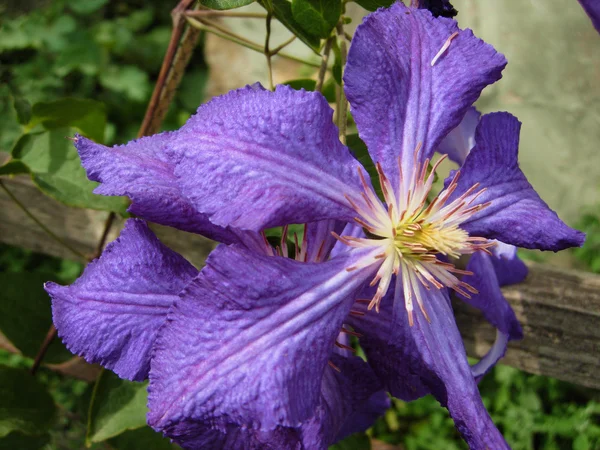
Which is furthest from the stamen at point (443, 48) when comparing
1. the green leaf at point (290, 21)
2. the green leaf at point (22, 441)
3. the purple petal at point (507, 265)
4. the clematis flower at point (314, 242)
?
the green leaf at point (22, 441)

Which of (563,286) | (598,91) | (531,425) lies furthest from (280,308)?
(598,91)

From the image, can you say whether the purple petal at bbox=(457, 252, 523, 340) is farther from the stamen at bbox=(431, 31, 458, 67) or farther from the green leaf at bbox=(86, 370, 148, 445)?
the green leaf at bbox=(86, 370, 148, 445)

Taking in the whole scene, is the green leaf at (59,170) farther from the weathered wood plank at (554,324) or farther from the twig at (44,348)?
the weathered wood plank at (554,324)

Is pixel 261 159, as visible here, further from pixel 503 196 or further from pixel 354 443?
pixel 354 443

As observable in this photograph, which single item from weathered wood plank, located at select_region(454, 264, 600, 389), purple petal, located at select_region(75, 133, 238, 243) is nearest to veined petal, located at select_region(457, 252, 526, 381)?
weathered wood plank, located at select_region(454, 264, 600, 389)

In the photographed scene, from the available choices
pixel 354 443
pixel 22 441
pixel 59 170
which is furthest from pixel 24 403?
pixel 354 443

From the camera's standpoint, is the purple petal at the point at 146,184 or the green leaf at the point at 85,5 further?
the green leaf at the point at 85,5

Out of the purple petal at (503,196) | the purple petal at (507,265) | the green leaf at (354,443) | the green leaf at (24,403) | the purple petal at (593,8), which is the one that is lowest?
the green leaf at (24,403)

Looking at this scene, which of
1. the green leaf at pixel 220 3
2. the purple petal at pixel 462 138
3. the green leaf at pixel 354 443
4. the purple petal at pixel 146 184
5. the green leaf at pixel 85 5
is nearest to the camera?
the purple petal at pixel 146 184
